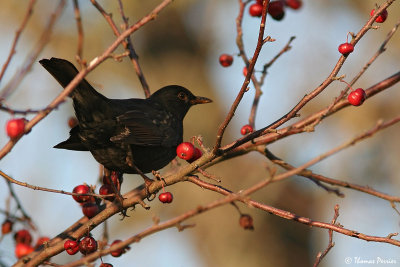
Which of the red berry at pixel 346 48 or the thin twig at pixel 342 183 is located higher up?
the red berry at pixel 346 48

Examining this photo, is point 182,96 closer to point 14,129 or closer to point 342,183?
point 342,183

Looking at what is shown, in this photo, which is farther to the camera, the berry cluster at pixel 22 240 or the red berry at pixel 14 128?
the berry cluster at pixel 22 240

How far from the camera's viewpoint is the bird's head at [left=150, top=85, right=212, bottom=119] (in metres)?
5.25

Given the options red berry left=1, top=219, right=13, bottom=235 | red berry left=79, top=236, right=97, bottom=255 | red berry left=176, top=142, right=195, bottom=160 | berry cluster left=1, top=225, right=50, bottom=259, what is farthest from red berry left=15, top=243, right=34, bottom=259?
red berry left=176, top=142, right=195, bottom=160

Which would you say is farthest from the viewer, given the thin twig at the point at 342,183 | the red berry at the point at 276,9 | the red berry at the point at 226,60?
the red berry at the point at 226,60

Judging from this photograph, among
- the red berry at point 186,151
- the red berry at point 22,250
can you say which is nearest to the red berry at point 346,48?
the red berry at point 186,151

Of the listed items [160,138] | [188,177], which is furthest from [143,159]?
[188,177]

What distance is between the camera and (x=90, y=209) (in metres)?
3.38

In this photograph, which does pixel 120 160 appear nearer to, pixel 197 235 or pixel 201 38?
pixel 197 235

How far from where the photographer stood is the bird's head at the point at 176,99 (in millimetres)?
5250

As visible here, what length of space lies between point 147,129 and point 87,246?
152 cm

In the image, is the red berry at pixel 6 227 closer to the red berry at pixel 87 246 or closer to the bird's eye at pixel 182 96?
the red berry at pixel 87 246

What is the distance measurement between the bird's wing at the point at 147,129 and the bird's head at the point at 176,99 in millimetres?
327

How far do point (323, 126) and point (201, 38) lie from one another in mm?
3025
